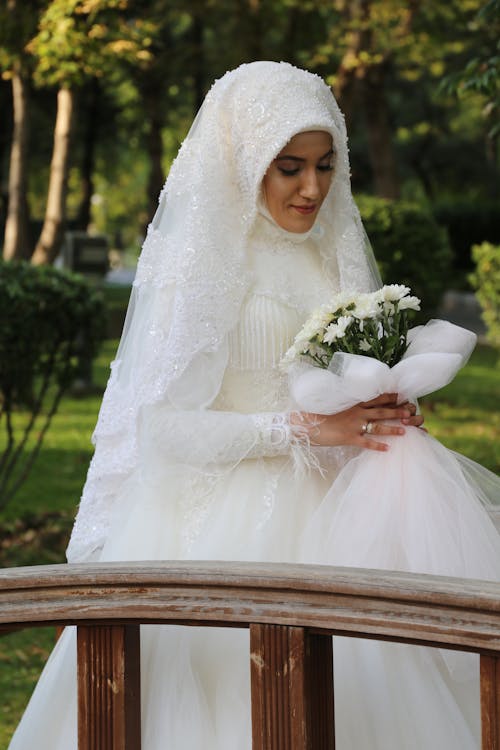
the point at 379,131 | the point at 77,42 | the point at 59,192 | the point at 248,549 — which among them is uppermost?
the point at 379,131

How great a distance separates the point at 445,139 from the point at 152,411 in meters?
34.3

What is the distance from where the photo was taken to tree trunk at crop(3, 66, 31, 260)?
12.3 metres

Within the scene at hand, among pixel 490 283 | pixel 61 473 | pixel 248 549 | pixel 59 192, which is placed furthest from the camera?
pixel 490 283

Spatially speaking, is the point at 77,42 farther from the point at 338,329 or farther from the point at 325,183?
the point at 338,329

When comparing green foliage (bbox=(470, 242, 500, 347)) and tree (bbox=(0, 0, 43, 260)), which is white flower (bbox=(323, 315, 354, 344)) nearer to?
tree (bbox=(0, 0, 43, 260))

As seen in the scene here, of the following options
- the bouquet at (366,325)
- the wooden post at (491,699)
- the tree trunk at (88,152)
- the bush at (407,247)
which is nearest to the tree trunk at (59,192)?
the bush at (407,247)

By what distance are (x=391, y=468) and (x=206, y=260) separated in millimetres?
805

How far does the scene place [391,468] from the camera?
9.83 ft

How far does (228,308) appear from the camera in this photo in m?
3.33

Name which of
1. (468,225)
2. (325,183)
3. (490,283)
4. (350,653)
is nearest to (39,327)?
(325,183)

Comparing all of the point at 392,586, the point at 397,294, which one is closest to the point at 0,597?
the point at 392,586

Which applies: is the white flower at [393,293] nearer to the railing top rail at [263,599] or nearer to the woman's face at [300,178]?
the woman's face at [300,178]

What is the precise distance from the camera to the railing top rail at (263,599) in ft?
6.23

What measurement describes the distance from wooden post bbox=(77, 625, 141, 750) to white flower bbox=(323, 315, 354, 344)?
38.6 inches
